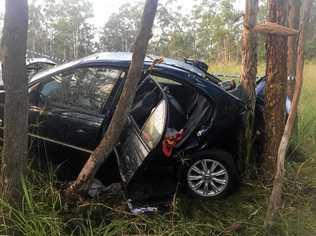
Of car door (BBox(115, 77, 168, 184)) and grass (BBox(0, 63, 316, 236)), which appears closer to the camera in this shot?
grass (BBox(0, 63, 316, 236))

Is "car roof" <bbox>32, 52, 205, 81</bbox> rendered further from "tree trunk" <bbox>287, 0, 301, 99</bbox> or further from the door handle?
"tree trunk" <bbox>287, 0, 301, 99</bbox>

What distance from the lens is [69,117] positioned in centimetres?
446

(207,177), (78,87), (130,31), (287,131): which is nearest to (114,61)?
(78,87)

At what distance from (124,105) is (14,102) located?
2.80ft

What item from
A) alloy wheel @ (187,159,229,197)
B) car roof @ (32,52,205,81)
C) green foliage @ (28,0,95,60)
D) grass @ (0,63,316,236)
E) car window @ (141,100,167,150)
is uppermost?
green foliage @ (28,0,95,60)

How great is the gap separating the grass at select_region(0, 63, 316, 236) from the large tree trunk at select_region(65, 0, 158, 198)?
198 mm

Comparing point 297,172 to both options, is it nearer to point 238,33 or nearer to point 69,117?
point 69,117

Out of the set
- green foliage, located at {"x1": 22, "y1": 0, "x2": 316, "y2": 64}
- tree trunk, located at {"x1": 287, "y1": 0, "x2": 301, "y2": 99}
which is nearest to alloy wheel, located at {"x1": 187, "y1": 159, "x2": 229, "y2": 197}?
tree trunk, located at {"x1": 287, "y1": 0, "x2": 301, "y2": 99}

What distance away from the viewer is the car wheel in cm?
446

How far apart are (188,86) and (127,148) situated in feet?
3.19

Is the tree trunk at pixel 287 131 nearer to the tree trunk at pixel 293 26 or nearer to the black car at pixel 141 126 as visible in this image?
the black car at pixel 141 126

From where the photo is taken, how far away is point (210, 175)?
177 inches

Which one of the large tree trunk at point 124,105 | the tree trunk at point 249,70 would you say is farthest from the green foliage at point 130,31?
the large tree trunk at point 124,105

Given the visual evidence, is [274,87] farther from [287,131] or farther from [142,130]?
[142,130]
